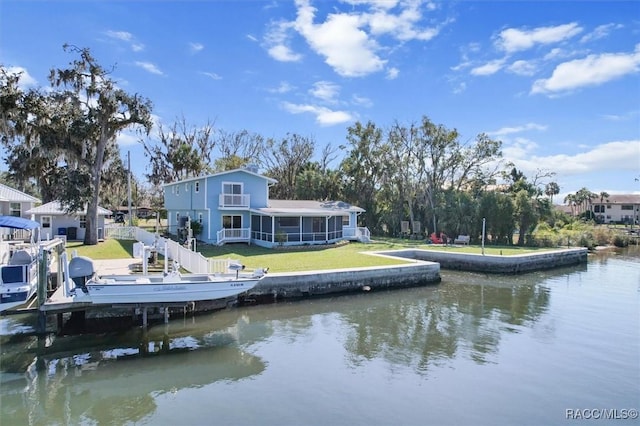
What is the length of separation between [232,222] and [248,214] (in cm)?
117

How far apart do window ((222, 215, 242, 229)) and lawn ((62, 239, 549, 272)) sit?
1.59 meters

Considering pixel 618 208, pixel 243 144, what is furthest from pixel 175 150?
pixel 618 208

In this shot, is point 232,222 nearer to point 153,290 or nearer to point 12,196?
point 12,196

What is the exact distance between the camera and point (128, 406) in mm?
8086

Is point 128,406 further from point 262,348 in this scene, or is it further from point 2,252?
point 2,252

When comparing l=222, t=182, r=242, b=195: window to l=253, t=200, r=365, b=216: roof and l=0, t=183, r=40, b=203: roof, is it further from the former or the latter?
l=0, t=183, r=40, b=203: roof

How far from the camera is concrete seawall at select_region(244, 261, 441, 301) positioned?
623 inches

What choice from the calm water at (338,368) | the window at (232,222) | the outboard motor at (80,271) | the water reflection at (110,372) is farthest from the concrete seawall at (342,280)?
the window at (232,222)

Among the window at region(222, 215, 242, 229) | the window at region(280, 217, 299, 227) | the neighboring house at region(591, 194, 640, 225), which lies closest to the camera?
the window at region(280, 217, 299, 227)

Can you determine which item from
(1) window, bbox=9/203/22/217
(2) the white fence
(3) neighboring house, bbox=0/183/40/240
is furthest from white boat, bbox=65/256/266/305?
(1) window, bbox=9/203/22/217

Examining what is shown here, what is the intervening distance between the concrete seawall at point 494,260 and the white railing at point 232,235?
30.1 feet

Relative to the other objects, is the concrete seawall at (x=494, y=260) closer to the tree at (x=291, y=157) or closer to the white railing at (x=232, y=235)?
the white railing at (x=232, y=235)

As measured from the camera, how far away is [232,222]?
1054 inches

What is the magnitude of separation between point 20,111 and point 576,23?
21.9m
